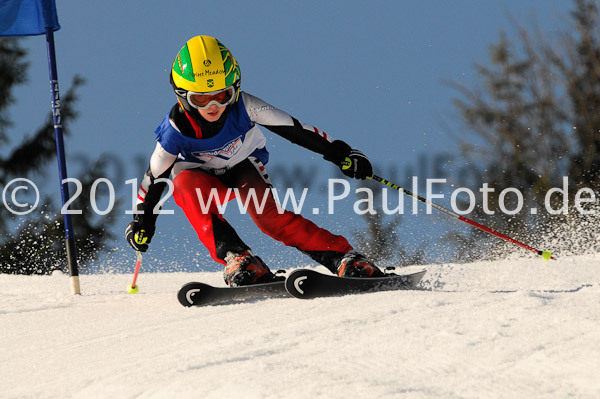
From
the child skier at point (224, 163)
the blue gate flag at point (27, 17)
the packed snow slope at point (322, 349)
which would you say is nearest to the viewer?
the packed snow slope at point (322, 349)

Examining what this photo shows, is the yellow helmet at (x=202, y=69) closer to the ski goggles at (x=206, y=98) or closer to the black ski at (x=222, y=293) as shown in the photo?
the ski goggles at (x=206, y=98)

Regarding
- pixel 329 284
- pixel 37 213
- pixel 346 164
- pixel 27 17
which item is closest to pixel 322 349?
pixel 329 284

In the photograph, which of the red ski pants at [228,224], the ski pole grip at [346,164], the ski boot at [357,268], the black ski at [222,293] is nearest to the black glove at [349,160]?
the ski pole grip at [346,164]

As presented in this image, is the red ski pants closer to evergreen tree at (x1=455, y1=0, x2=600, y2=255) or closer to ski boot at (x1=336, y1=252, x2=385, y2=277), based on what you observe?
ski boot at (x1=336, y1=252, x2=385, y2=277)

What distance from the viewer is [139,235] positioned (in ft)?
12.8

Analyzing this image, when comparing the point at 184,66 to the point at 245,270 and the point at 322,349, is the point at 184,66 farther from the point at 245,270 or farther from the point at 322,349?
the point at 322,349

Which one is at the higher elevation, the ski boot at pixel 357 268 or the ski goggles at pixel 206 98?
the ski goggles at pixel 206 98

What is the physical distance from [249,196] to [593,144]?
10513 millimetres

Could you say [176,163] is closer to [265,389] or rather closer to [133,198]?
[133,198]

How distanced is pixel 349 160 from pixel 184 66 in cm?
116

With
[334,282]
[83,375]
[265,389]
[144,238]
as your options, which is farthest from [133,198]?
[265,389]

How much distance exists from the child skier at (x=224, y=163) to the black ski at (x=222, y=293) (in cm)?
8

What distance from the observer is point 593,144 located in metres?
12.5

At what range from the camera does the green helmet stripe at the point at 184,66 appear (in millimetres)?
3613
